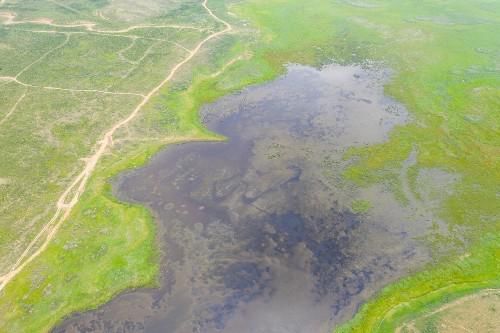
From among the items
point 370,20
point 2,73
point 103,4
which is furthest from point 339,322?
point 103,4

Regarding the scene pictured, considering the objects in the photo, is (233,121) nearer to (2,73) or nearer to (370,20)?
(2,73)

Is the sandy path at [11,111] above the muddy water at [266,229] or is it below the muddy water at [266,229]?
below

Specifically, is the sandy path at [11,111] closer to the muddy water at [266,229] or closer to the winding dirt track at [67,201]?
the winding dirt track at [67,201]

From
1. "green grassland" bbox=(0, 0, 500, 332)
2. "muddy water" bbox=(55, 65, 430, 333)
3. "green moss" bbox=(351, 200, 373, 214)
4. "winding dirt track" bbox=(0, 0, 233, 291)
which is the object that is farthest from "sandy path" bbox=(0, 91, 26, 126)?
"green moss" bbox=(351, 200, 373, 214)

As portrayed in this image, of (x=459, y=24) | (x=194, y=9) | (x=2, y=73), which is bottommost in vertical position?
(x=2, y=73)

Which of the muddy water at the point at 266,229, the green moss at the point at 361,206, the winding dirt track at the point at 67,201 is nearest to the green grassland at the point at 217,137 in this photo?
the green moss at the point at 361,206

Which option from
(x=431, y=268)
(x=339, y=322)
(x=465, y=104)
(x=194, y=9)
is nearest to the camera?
(x=339, y=322)
